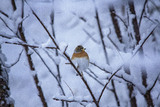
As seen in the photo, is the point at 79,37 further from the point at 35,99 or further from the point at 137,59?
the point at 137,59

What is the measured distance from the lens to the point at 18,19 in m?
0.96

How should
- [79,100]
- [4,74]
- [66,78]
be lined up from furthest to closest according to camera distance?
[66,78]
[4,74]
[79,100]

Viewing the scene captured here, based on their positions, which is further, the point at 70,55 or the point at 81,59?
the point at 70,55

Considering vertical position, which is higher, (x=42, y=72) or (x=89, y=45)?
(x=89, y=45)

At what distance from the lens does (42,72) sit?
1.87 metres

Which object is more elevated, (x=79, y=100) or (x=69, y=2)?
(x=69, y=2)

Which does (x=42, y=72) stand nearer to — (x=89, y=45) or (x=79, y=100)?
(x=89, y=45)

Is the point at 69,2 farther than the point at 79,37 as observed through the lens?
No

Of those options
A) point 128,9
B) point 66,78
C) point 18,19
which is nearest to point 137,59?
point 128,9

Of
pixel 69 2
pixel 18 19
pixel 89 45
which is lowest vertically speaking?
pixel 89 45

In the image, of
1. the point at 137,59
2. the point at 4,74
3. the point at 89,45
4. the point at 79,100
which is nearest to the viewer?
the point at 79,100

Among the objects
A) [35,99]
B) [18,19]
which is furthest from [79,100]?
[35,99]

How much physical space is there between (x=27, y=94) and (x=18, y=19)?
84 cm

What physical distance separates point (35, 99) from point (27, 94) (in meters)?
0.11
